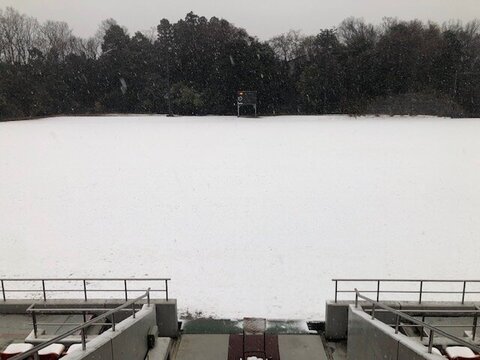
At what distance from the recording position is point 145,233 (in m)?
16.8

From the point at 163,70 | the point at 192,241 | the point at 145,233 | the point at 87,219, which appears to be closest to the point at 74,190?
the point at 87,219

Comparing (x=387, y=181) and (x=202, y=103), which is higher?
(x=202, y=103)

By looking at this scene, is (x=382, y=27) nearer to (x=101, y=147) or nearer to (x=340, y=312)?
(x=101, y=147)

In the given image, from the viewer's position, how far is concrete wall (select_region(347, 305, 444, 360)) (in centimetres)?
505

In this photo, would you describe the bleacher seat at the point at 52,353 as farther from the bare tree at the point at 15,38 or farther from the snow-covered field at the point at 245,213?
the bare tree at the point at 15,38

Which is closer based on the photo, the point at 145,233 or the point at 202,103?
the point at 145,233

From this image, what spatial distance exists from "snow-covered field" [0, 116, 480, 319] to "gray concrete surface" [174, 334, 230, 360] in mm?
1910

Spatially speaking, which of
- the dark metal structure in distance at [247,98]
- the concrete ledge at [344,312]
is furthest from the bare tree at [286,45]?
the concrete ledge at [344,312]

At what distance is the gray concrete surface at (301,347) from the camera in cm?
831

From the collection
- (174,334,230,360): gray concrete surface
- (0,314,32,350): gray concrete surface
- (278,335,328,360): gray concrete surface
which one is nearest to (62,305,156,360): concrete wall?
(174,334,230,360): gray concrete surface

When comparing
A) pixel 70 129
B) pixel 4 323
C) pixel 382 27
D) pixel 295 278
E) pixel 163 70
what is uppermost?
pixel 382 27

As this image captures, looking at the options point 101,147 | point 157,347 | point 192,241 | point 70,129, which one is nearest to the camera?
point 157,347

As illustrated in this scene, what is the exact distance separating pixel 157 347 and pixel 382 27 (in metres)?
68.0

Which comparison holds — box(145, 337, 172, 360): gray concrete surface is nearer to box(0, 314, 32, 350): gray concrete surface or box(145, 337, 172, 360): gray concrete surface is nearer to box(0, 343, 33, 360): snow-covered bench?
box(0, 343, 33, 360): snow-covered bench
